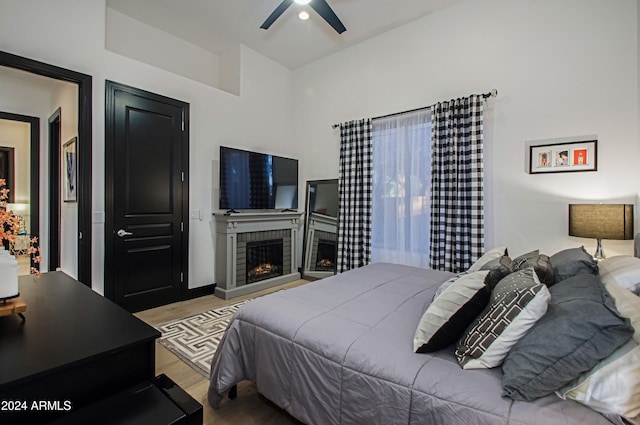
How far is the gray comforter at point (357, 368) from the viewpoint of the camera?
1.03 meters

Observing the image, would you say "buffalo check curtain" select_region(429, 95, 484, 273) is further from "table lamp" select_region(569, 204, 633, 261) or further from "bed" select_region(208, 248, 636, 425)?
"bed" select_region(208, 248, 636, 425)

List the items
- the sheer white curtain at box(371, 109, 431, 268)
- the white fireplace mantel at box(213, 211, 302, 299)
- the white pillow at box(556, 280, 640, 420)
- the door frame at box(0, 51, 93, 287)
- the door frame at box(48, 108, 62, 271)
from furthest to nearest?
the door frame at box(48, 108, 62, 271), the white fireplace mantel at box(213, 211, 302, 299), the sheer white curtain at box(371, 109, 431, 268), the door frame at box(0, 51, 93, 287), the white pillow at box(556, 280, 640, 420)

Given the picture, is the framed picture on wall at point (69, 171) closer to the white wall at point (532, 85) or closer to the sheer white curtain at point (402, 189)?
the sheer white curtain at point (402, 189)

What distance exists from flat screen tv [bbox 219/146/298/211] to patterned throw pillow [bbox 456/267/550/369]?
132 inches

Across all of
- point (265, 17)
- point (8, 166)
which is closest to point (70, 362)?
point (265, 17)

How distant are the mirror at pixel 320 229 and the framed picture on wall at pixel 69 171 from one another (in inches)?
114

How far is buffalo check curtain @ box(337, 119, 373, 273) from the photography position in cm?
406

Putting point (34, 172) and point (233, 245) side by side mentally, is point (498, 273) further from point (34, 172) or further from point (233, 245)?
point (34, 172)

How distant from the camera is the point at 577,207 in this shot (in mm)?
2504

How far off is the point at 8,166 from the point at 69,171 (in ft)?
9.66

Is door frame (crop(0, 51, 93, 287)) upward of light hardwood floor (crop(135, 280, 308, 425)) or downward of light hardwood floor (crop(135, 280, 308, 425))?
upward

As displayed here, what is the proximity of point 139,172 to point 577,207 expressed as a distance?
4.20 m

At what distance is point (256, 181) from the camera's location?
14.0 feet

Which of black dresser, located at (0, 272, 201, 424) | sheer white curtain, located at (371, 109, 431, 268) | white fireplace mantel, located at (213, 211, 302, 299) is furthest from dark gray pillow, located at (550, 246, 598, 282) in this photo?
white fireplace mantel, located at (213, 211, 302, 299)
